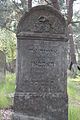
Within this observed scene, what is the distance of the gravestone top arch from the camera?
21.1 feet

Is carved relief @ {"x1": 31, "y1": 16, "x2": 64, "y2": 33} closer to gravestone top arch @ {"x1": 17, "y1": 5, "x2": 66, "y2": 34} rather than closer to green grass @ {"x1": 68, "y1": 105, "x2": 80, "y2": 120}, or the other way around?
gravestone top arch @ {"x1": 17, "y1": 5, "x2": 66, "y2": 34}

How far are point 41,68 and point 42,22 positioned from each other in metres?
0.87

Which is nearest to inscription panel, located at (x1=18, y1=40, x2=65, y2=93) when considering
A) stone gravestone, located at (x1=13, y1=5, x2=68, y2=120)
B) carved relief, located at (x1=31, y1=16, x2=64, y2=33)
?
stone gravestone, located at (x1=13, y1=5, x2=68, y2=120)

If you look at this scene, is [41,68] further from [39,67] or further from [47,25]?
[47,25]

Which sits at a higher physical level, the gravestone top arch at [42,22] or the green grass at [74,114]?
the gravestone top arch at [42,22]

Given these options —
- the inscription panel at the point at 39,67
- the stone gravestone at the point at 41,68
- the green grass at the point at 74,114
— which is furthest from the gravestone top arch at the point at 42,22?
the green grass at the point at 74,114

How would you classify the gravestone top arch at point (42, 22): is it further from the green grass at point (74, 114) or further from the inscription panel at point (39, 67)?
the green grass at point (74, 114)

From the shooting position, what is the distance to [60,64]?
253 inches

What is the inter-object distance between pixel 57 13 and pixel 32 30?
571mm

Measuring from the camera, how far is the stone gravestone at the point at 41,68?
6430mm

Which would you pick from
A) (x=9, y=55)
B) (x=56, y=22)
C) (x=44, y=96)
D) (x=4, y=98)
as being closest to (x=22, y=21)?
(x=56, y=22)

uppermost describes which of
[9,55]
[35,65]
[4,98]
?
[35,65]

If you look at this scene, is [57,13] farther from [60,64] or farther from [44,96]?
[44,96]

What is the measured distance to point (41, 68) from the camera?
254 inches
